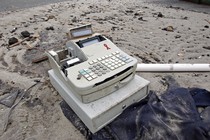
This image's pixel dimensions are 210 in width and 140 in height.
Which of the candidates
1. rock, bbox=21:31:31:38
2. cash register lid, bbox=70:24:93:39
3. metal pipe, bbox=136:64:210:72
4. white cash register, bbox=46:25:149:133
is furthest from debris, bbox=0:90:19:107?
rock, bbox=21:31:31:38

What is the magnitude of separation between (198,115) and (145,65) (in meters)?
0.57

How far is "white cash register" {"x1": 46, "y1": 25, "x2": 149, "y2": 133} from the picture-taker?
87 cm

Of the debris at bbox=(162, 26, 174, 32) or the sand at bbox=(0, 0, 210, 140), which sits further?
the debris at bbox=(162, 26, 174, 32)

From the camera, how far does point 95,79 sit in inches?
34.5

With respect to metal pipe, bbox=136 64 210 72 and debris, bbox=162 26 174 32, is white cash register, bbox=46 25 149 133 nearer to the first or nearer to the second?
metal pipe, bbox=136 64 210 72

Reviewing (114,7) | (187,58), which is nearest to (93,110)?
(187,58)

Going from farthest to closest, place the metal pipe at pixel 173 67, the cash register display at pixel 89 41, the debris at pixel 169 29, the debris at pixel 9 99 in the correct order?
the debris at pixel 169 29
the metal pipe at pixel 173 67
the debris at pixel 9 99
the cash register display at pixel 89 41

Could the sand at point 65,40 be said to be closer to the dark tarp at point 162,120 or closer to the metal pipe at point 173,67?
the metal pipe at point 173,67

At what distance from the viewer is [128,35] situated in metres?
2.04

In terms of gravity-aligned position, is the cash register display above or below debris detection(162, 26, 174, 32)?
above

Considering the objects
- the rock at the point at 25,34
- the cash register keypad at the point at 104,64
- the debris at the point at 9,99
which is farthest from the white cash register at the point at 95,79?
the rock at the point at 25,34

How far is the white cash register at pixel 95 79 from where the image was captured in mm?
872

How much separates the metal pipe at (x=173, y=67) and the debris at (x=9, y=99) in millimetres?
897

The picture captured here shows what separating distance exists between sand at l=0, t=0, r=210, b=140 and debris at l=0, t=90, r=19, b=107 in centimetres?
4
